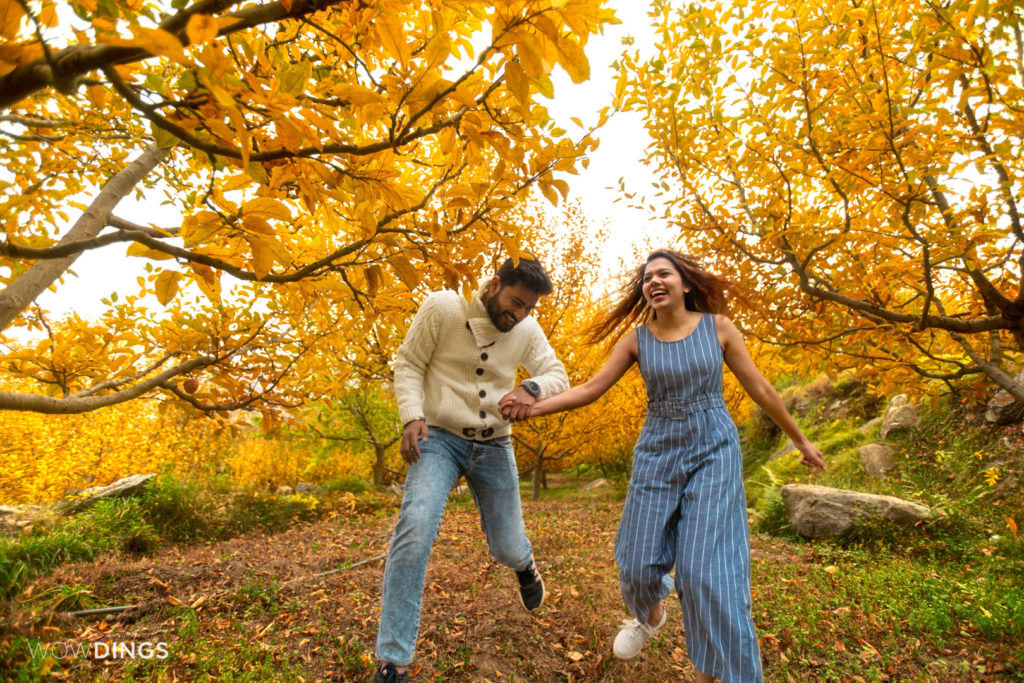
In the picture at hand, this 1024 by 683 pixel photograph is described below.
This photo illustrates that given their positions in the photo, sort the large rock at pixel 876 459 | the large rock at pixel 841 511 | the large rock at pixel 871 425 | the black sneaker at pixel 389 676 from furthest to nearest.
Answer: the large rock at pixel 871 425 < the large rock at pixel 876 459 < the large rock at pixel 841 511 < the black sneaker at pixel 389 676

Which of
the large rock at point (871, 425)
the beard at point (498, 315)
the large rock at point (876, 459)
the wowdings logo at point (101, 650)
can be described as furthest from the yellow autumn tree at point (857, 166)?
the large rock at point (871, 425)

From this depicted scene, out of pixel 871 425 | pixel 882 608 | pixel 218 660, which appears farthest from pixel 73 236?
pixel 871 425

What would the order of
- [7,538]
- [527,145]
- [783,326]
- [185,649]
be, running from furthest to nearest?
1. [7,538]
2. [783,326]
3. [185,649]
4. [527,145]

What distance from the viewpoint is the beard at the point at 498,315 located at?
8.29ft

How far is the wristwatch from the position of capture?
2414mm

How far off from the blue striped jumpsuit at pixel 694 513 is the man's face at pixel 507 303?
623 millimetres

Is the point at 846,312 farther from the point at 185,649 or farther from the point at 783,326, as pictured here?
the point at 185,649

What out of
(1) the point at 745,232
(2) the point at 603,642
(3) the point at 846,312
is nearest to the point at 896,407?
(3) the point at 846,312

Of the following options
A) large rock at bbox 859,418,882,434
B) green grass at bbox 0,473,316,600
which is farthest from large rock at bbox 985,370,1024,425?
green grass at bbox 0,473,316,600

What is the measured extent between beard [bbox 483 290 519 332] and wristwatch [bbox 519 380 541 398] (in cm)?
31

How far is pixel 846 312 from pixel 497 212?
113 inches

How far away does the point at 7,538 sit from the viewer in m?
4.34

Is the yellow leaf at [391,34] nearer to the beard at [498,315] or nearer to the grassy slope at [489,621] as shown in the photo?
the beard at [498,315]

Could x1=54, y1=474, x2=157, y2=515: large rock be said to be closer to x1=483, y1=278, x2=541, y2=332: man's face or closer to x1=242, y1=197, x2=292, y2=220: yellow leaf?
x1=483, y1=278, x2=541, y2=332: man's face
